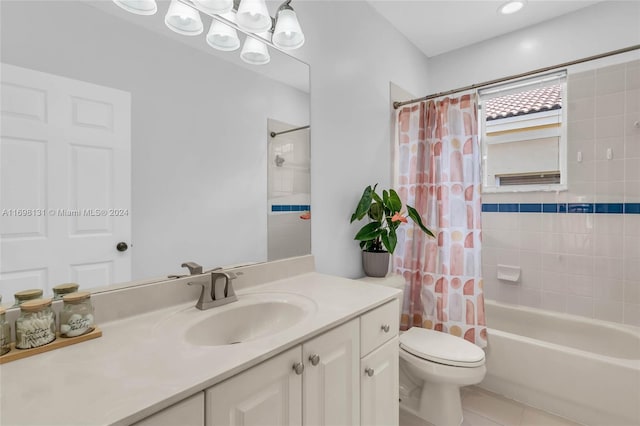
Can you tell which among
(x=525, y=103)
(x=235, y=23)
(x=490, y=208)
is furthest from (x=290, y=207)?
(x=525, y=103)

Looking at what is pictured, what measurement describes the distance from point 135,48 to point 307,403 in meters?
1.25

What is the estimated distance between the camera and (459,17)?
2.18 metres

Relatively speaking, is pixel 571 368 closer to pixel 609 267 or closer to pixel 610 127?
pixel 609 267

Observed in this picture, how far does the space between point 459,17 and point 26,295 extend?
9.14 ft

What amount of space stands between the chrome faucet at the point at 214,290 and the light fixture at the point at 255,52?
0.95 m

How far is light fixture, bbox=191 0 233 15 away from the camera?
1.12 meters

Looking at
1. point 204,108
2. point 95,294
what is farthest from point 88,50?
point 95,294

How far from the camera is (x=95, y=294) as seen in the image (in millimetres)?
914

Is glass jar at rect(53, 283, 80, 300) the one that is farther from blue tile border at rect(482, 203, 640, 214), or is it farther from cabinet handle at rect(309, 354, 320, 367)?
blue tile border at rect(482, 203, 640, 214)

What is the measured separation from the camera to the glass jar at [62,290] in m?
0.84

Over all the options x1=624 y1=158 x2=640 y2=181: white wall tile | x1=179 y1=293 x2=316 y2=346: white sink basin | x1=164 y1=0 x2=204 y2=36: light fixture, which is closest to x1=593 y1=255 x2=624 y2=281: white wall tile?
x1=624 y1=158 x2=640 y2=181: white wall tile

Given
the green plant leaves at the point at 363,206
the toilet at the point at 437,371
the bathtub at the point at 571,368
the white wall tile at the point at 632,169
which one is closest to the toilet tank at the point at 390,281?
the toilet at the point at 437,371

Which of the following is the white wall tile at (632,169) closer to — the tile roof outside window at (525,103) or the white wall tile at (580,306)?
the tile roof outside window at (525,103)

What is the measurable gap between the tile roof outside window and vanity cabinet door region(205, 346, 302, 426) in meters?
2.59
